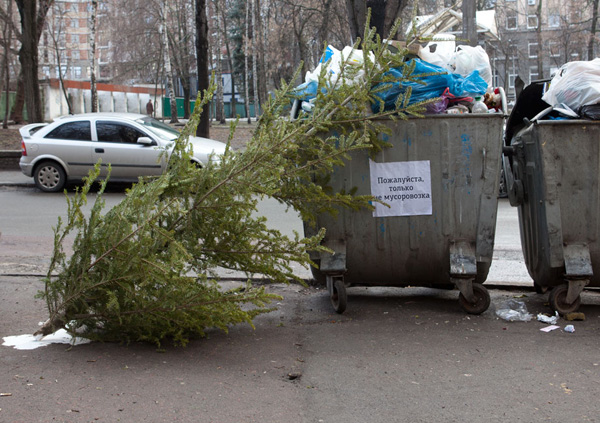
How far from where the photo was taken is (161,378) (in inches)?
154

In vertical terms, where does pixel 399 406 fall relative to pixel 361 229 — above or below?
below

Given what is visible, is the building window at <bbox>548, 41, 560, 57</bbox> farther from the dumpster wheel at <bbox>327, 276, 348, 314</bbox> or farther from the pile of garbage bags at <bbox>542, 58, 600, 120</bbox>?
the dumpster wheel at <bbox>327, 276, 348, 314</bbox>

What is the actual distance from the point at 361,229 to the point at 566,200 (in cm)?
147

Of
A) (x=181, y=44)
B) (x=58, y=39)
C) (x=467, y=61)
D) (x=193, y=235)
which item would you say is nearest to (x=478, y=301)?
(x=467, y=61)

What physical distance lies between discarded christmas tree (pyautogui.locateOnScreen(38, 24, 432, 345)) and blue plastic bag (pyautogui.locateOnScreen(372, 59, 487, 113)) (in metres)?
0.27

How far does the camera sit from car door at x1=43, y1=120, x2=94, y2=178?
14.1 m

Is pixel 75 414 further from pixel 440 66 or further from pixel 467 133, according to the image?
pixel 440 66

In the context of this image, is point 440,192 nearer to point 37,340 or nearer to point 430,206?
point 430,206

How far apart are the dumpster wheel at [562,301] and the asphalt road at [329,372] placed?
0.13 meters

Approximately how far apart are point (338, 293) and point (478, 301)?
1044 millimetres

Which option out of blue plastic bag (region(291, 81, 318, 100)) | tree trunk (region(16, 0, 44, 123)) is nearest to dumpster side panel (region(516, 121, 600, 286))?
blue plastic bag (region(291, 81, 318, 100))

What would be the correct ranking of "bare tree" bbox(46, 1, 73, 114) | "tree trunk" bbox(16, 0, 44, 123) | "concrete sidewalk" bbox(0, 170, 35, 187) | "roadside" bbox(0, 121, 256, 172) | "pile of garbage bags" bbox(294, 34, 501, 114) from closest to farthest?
"pile of garbage bags" bbox(294, 34, 501, 114) < "concrete sidewalk" bbox(0, 170, 35, 187) < "roadside" bbox(0, 121, 256, 172) < "tree trunk" bbox(16, 0, 44, 123) < "bare tree" bbox(46, 1, 73, 114)

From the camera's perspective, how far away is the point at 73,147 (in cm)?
1417

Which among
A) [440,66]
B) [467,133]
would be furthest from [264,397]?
[440,66]
